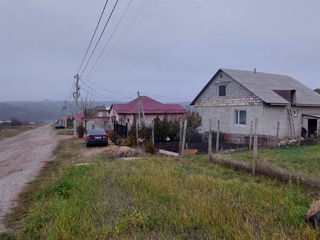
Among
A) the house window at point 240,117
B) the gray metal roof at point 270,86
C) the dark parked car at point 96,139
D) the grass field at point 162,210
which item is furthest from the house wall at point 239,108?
the grass field at point 162,210

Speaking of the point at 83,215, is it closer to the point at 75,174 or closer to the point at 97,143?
the point at 75,174

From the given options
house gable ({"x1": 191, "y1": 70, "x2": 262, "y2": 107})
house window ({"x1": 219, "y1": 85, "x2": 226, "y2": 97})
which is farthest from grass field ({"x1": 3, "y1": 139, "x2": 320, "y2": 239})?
house window ({"x1": 219, "y1": 85, "x2": 226, "y2": 97})

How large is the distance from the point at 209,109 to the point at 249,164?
1414cm

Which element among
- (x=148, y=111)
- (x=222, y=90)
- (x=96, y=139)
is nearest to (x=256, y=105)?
(x=222, y=90)

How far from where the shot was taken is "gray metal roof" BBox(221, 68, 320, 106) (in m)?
17.0

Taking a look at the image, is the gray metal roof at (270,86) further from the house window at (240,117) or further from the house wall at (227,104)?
the house window at (240,117)

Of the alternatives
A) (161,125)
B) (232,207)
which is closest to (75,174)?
(232,207)

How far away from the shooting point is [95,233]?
134 inches

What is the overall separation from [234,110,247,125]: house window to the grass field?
40.2 ft

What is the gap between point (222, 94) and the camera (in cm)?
1964

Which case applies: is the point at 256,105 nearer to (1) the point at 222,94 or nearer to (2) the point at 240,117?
(2) the point at 240,117

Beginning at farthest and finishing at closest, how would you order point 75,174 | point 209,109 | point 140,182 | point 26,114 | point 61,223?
point 26,114 < point 209,109 < point 75,174 < point 140,182 < point 61,223

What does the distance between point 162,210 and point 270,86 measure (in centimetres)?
1837

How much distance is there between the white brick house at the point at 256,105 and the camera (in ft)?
54.5
